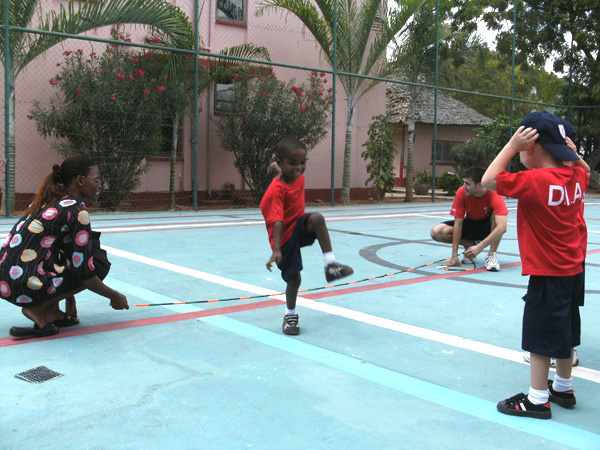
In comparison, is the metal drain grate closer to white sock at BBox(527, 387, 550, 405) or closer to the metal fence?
white sock at BBox(527, 387, 550, 405)

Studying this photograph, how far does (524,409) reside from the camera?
9.65ft

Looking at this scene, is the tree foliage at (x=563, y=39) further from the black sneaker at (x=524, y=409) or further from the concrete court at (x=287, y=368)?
the black sneaker at (x=524, y=409)

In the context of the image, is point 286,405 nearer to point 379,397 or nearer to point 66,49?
point 379,397

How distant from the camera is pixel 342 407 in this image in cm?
297

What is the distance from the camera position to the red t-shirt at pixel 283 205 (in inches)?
168

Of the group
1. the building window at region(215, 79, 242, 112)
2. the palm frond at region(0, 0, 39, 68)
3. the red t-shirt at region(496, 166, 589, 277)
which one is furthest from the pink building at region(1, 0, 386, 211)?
the red t-shirt at region(496, 166, 589, 277)

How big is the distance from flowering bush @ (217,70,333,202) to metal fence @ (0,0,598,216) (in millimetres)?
27

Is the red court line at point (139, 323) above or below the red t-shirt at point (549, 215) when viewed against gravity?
below

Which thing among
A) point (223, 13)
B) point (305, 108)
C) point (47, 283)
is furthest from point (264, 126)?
point (47, 283)

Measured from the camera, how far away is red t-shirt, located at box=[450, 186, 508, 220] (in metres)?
6.94

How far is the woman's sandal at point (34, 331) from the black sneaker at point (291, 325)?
59.0 inches

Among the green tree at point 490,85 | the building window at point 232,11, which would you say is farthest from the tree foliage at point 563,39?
the green tree at point 490,85

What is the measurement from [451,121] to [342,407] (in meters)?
27.3

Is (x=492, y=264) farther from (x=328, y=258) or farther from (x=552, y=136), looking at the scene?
(x=552, y=136)
